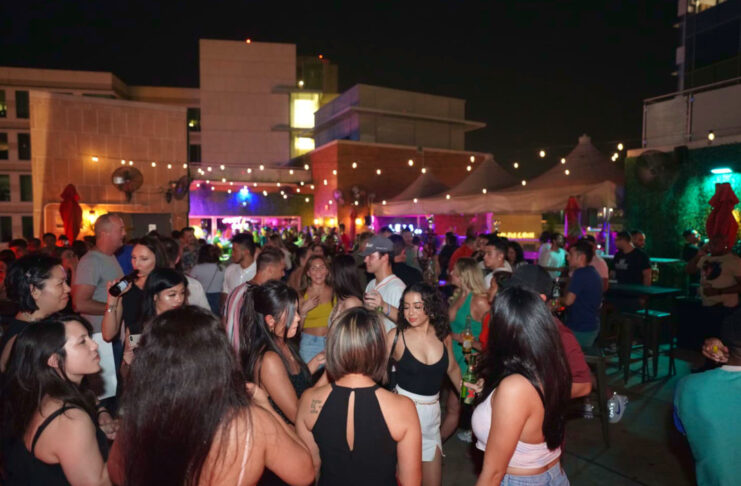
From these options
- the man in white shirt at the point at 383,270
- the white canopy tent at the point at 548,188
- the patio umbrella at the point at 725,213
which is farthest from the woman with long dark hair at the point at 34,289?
the white canopy tent at the point at 548,188

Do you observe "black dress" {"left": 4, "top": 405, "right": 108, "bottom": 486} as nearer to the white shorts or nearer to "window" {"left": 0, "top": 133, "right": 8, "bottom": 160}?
the white shorts

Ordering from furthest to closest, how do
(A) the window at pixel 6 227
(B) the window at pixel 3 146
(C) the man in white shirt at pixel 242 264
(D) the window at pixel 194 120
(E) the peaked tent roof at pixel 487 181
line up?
(D) the window at pixel 194 120 < (B) the window at pixel 3 146 < (A) the window at pixel 6 227 < (E) the peaked tent roof at pixel 487 181 < (C) the man in white shirt at pixel 242 264

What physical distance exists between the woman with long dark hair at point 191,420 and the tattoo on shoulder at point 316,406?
15.8 inches

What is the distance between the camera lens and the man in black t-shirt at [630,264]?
6.30m

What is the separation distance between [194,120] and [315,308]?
29009mm

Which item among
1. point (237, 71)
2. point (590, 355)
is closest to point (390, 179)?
point (237, 71)

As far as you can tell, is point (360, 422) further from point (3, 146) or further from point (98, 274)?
point (3, 146)

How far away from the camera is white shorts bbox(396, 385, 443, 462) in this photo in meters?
2.68

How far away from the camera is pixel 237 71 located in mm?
27141

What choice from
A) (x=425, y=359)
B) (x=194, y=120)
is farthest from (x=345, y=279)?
(x=194, y=120)

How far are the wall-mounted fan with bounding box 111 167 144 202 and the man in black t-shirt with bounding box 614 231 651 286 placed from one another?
13.3m

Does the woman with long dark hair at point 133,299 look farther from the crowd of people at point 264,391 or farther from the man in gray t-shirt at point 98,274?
the man in gray t-shirt at point 98,274

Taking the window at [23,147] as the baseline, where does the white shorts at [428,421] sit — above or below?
below

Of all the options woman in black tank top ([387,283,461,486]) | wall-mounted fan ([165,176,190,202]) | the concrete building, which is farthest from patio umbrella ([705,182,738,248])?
the concrete building
